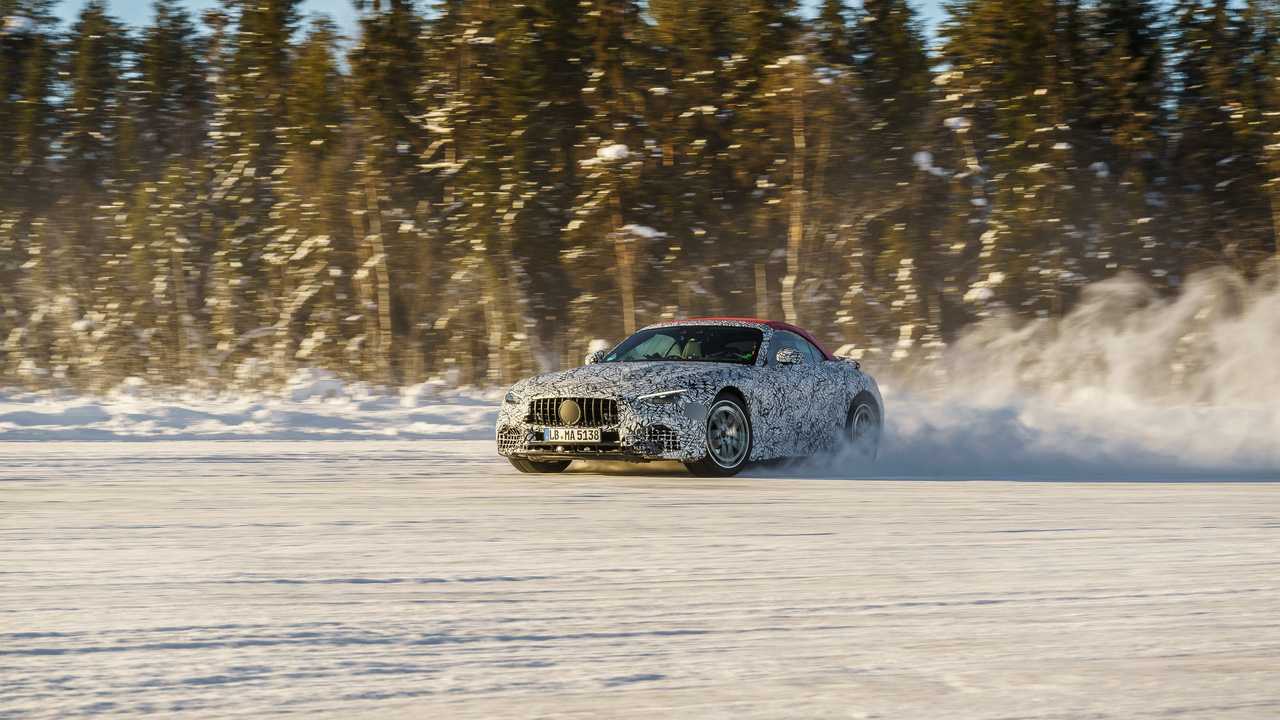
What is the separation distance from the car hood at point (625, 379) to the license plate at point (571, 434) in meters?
0.30

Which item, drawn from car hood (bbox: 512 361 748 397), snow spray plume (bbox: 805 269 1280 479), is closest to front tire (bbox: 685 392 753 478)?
car hood (bbox: 512 361 748 397)

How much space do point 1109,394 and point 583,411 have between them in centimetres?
1782

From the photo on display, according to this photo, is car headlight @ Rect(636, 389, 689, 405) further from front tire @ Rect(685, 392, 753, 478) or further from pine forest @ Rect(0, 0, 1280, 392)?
pine forest @ Rect(0, 0, 1280, 392)

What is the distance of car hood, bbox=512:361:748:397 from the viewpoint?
41.4 ft

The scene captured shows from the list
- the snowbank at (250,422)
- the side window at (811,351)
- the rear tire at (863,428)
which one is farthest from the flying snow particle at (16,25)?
the rear tire at (863,428)

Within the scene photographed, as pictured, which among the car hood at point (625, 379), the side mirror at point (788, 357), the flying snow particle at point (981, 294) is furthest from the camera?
the flying snow particle at point (981, 294)

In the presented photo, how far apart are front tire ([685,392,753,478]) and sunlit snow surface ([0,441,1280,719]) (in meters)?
1.34

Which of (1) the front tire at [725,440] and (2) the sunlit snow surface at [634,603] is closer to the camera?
(2) the sunlit snow surface at [634,603]

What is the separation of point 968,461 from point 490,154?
20813 millimetres

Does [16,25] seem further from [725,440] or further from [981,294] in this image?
[725,440]

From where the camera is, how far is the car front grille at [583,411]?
12.5m

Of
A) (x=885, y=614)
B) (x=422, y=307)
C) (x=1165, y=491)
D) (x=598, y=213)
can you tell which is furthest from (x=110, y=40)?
(x=885, y=614)

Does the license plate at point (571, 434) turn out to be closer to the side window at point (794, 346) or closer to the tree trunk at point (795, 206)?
the side window at point (794, 346)

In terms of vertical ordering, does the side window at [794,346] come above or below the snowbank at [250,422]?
above
